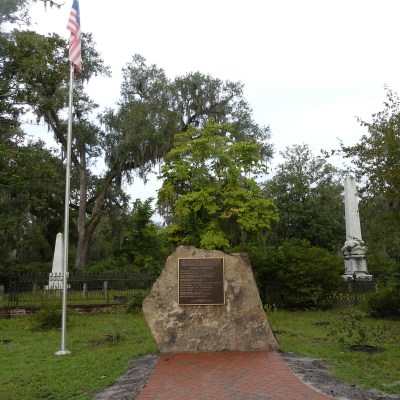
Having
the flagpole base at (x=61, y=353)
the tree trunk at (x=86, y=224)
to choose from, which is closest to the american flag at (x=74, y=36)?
the flagpole base at (x=61, y=353)

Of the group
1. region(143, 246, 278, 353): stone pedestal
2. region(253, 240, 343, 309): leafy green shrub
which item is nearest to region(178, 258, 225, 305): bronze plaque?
region(143, 246, 278, 353): stone pedestal

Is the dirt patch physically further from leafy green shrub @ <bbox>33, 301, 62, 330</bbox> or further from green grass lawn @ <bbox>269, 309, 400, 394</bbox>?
leafy green shrub @ <bbox>33, 301, 62, 330</bbox>

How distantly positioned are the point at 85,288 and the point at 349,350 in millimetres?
11052

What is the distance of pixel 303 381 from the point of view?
5.95m

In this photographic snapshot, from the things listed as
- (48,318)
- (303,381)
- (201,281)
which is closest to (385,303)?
(201,281)

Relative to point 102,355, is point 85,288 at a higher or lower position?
higher

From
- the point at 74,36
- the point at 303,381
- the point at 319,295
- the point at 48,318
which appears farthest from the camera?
the point at 319,295

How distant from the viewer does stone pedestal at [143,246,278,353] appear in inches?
320

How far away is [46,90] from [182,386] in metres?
18.3

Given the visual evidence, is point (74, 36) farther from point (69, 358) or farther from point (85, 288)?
point (85, 288)

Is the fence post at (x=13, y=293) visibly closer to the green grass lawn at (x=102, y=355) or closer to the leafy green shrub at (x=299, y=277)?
the green grass lawn at (x=102, y=355)

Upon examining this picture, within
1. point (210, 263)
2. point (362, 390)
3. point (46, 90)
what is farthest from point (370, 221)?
point (46, 90)

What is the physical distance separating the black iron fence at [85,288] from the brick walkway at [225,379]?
842 cm

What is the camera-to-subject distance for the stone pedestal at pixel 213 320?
8.13 metres
